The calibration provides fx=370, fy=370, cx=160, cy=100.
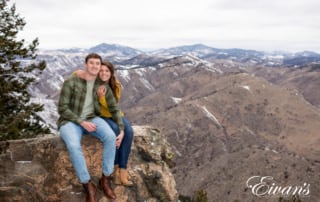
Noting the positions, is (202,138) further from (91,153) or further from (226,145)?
(91,153)

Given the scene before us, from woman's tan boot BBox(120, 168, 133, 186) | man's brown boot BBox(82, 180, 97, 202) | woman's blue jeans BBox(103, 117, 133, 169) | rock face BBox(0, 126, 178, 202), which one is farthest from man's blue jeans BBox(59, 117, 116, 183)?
rock face BBox(0, 126, 178, 202)

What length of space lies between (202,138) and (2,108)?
164 meters

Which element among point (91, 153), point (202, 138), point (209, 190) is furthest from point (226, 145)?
point (91, 153)

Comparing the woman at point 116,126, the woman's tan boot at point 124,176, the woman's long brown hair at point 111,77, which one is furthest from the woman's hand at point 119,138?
the woman's long brown hair at point 111,77

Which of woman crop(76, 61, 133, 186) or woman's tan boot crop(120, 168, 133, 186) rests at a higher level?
woman crop(76, 61, 133, 186)

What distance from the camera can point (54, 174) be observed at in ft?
33.2

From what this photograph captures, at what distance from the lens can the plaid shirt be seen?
933 cm

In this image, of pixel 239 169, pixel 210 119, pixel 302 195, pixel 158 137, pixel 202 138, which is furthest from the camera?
pixel 210 119

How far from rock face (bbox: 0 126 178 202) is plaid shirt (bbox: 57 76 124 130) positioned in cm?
115

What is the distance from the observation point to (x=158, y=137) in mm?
11766

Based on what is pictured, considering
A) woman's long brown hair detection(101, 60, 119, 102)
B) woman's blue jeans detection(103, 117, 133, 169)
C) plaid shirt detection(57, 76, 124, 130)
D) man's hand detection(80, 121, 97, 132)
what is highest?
woman's long brown hair detection(101, 60, 119, 102)

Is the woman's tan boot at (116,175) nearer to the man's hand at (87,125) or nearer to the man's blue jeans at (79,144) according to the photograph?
the man's blue jeans at (79,144)

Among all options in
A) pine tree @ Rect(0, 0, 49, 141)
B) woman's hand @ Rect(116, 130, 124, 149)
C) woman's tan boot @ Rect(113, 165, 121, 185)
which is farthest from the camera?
pine tree @ Rect(0, 0, 49, 141)

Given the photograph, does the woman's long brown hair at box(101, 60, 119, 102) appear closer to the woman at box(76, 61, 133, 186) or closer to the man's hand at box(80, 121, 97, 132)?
the woman at box(76, 61, 133, 186)
